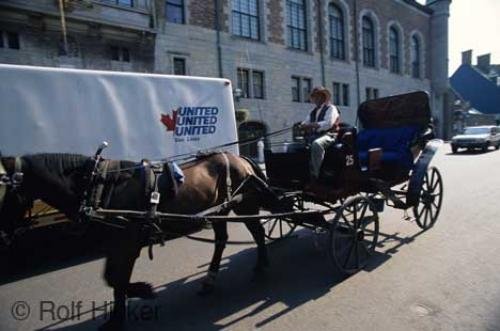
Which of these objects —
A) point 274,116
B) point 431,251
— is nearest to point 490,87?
point 274,116

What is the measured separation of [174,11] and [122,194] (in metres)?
15.4

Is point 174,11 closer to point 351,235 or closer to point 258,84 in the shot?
point 258,84

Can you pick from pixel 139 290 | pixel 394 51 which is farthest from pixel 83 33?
pixel 394 51

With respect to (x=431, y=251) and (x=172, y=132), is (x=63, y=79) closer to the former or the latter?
(x=172, y=132)

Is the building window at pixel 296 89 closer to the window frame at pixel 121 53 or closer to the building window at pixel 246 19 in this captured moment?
the building window at pixel 246 19

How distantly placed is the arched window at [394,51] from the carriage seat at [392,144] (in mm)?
27906

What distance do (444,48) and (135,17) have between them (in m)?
32.1

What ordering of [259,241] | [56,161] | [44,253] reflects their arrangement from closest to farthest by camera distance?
[56,161] → [259,241] → [44,253]

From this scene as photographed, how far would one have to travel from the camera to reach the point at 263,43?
19531mm

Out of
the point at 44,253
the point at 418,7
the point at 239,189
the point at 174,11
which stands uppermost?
the point at 418,7

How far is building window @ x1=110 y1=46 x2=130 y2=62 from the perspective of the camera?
14.0 m

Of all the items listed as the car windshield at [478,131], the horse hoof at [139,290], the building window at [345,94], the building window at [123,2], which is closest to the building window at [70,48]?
the building window at [123,2]

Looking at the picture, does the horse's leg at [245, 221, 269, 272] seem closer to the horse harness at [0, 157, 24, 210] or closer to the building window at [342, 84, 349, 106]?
the horse harness at [0, 157, 24, 210]

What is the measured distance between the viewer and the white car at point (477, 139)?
65.1 ft
